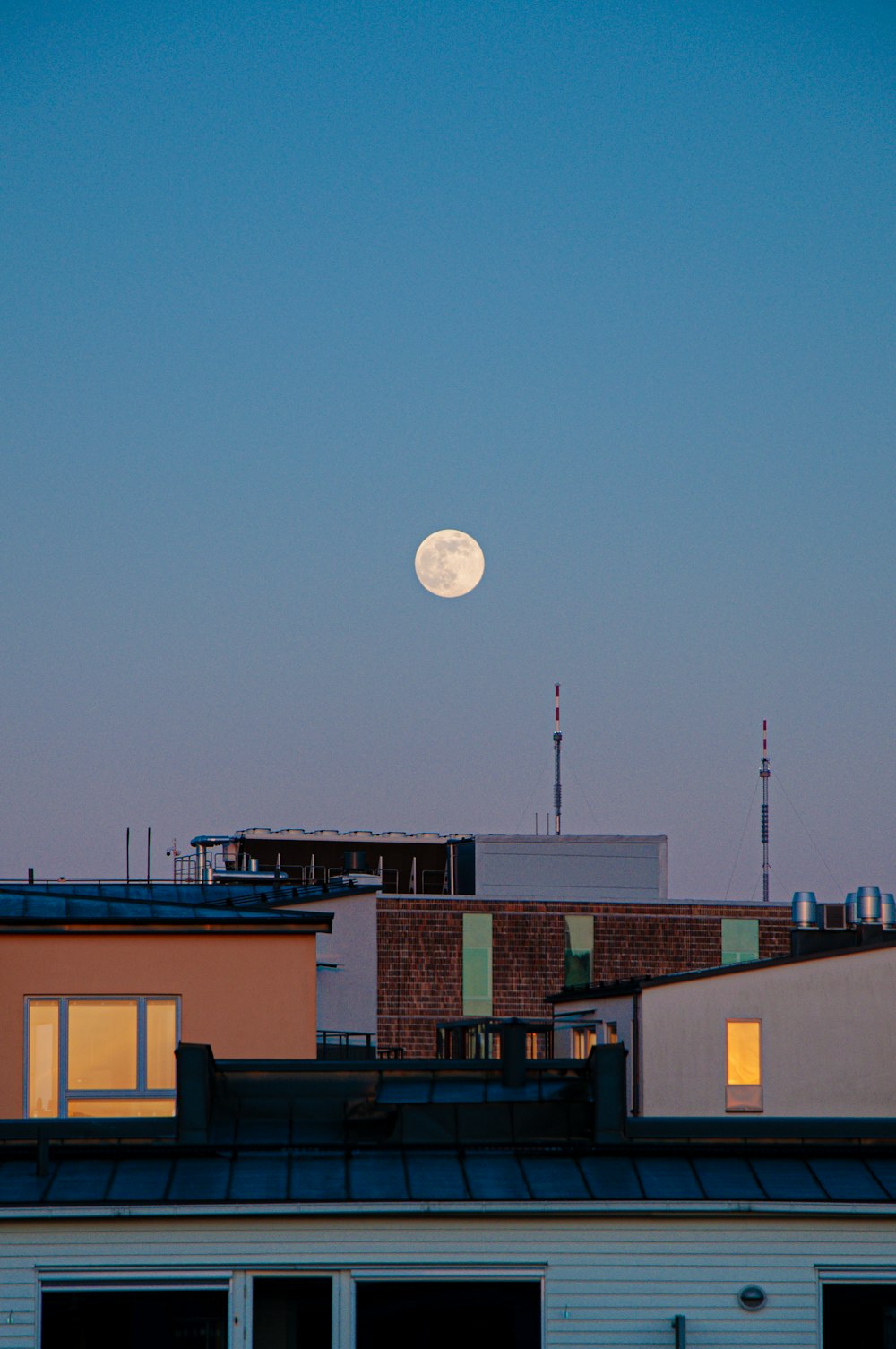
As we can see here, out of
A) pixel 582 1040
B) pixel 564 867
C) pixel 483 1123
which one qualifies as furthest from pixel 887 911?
pixel 564 867

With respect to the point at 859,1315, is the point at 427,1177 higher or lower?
higher

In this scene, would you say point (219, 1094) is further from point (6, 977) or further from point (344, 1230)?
point (6, 977)

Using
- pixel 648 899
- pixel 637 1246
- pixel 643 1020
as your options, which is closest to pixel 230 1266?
pixel 637 1246

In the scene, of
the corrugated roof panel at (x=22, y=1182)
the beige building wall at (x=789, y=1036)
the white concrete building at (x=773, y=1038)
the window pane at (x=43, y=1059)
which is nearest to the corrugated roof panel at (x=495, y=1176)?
the corrugated roof panel at (x=22, y=1182)

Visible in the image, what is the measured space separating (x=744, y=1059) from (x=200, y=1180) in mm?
23366

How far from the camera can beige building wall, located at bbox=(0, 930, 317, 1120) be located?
22547 mm

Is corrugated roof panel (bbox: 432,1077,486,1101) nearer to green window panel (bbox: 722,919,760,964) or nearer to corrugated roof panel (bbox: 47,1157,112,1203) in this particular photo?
corrugated roof panel (bbox: 47,1157,112,1203)

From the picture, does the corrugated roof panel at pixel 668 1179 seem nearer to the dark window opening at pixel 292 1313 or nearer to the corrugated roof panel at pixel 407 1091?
the corrugated roof panel at pixel 407 1091

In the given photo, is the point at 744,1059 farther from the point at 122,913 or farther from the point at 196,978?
the point at 122,913

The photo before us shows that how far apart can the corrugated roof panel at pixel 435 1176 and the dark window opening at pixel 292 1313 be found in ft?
3.44

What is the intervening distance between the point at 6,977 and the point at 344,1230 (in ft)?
32.6

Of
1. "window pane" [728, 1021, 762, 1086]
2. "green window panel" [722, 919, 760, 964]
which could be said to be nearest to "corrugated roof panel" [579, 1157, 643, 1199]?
"window pane" [728, 1021, 762, 1086]

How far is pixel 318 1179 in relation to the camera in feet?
47.3

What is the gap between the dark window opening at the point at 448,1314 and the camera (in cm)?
1394
